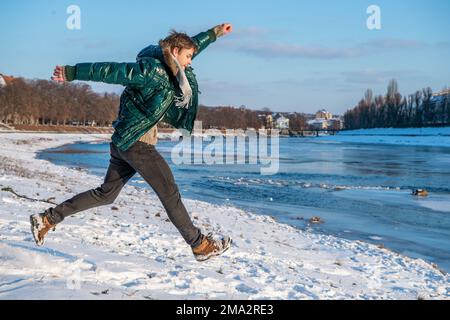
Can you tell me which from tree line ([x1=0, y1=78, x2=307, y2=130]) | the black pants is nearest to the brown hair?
the black pants

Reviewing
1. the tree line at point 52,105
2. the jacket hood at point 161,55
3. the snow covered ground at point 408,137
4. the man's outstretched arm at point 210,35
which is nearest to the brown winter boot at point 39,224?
the jacket hood at point 161,55

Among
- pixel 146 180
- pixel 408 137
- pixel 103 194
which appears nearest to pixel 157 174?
pixel 146 180

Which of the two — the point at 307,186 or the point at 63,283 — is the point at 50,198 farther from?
the point at 307,186

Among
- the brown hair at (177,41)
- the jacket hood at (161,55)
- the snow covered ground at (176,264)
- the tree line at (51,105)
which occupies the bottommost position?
the snow covered ground at (176,264)

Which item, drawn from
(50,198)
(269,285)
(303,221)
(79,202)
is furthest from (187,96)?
(303,221)

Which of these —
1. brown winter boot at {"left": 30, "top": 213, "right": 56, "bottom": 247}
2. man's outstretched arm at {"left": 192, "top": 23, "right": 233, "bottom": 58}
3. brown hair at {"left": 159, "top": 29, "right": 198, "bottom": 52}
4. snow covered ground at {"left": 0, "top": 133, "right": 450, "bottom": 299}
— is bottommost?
snow covered ground at {"left": 0, "top": 133, "right": 450, "bottom": 299}

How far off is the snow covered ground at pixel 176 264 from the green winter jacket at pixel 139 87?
1.32 metres

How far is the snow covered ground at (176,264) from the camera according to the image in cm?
428

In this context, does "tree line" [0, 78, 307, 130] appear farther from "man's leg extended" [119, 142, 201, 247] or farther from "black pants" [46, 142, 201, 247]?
"man's leg extended" [119, 142, 201, 247]

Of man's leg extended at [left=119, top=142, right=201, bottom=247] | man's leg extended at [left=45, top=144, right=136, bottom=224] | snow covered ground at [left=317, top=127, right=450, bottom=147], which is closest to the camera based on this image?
man's leg extended at [left=119, top=142, right=201, bottom=247]

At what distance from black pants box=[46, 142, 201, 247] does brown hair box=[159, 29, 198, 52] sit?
88 cm

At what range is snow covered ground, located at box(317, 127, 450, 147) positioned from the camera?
8269 cm

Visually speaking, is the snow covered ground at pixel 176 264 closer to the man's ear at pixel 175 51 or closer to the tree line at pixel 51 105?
the man's ear at pixel 175 51
